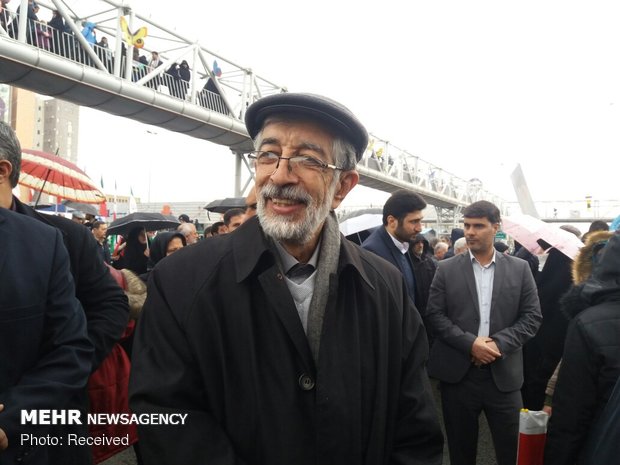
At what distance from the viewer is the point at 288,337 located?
4.94ft

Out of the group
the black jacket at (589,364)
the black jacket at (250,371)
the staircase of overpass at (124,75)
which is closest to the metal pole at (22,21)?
the staircase of overpass at (124,75)

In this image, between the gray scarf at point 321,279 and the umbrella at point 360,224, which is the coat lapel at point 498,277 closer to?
the gray scarf at point 321,279

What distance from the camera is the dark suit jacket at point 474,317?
3.27 metres

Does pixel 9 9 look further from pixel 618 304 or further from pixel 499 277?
pixel 618 304

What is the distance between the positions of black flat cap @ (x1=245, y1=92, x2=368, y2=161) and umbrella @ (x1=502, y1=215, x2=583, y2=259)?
10.2ft

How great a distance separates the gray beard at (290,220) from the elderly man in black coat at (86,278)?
101cm

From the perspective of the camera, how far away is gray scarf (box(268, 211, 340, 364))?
1604 millimetres

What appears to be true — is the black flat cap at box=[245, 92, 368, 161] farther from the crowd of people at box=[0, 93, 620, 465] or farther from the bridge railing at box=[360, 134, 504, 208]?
the bridge railing at box=[360, 134, 504, 208]

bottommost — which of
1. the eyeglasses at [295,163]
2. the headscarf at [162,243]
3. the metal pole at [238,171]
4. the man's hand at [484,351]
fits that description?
the man's hand at [484,351]

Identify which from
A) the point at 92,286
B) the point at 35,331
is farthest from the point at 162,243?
the point at 35,331

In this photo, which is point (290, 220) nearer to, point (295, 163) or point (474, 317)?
point (295, 163)

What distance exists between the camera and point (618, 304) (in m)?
1.83

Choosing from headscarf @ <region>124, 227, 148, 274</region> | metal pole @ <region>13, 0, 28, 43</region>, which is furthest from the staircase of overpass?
headscarf @ <region>124, 227, 148, 274</region>

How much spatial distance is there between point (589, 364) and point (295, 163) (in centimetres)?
141
